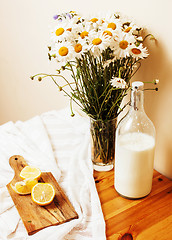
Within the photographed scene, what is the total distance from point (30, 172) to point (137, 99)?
0.47 meters

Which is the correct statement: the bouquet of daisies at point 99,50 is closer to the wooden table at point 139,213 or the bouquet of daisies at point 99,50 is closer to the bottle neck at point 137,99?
the bottle neck at point 137,99

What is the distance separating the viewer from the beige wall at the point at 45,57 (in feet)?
3.14

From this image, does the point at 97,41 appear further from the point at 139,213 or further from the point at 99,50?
the point at 139,213

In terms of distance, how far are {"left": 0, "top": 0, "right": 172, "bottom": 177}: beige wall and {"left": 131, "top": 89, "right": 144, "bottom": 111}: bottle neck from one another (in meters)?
0.15

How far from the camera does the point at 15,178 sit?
3.52 feet

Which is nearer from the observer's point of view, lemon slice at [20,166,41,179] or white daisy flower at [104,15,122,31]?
white daisy flower at [104,15,122,31]

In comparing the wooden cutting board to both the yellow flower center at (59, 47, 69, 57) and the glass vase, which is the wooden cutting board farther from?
the yellow flower center at (59, 47, 69, 57)

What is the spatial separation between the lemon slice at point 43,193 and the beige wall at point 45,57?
413mm

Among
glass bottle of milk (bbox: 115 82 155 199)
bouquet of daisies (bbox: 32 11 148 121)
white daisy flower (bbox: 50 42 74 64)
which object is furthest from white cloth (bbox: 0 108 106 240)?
white daisy flower (bbox: 50 42 74 64)

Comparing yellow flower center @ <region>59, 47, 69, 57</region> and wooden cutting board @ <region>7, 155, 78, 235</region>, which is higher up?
yellow flower center @ <region>59, 47, 69, 57</region>

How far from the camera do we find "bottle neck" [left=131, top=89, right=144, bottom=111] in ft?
2.78

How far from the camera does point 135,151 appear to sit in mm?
893

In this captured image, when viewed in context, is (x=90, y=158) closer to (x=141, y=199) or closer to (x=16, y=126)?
(x=141, y=199)

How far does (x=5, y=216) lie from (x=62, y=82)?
862 mm
